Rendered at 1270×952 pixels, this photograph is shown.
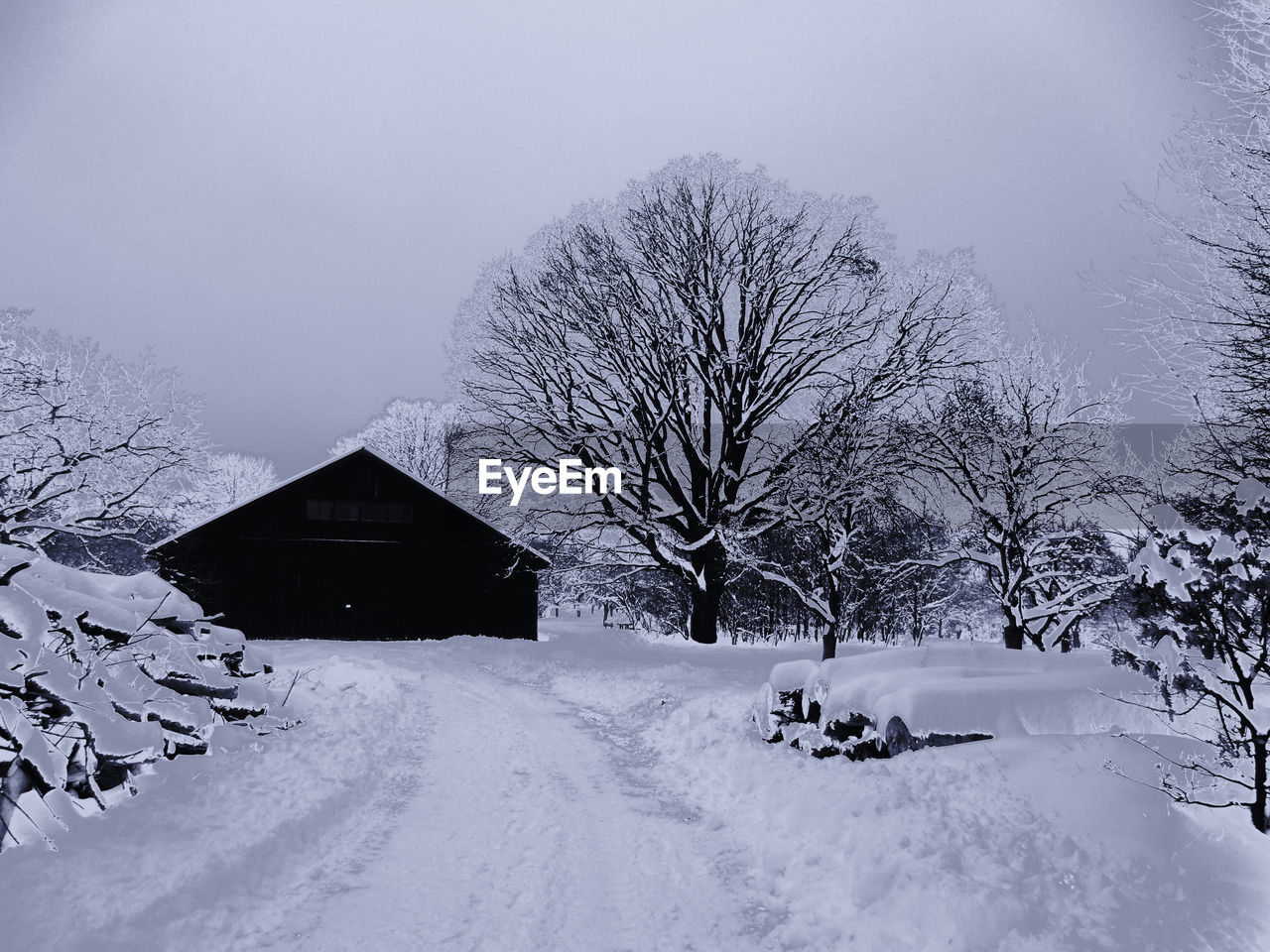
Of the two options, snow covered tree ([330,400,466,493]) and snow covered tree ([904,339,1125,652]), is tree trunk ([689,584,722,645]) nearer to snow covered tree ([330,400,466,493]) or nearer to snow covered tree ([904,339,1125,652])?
snow covered tree ([904,339,1125,652])

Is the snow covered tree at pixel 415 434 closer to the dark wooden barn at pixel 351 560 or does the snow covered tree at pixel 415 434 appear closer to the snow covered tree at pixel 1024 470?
the dark wooden barn at pixel 351 560

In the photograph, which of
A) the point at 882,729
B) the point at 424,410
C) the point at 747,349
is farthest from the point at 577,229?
the point at 424,410

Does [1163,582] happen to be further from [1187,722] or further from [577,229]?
[577,229]

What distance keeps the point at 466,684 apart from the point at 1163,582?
13.1 meters

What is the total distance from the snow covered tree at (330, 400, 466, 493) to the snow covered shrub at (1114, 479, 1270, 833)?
1594 inches

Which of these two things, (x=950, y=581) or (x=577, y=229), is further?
(x=950, y=581)

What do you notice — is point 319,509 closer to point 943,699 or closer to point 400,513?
point 400,513

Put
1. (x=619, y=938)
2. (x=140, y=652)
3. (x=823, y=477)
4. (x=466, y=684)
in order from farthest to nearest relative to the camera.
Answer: (x=823, y=477) → (x=466, y=684) → (x=140, y=652) → (x=619, y=938)

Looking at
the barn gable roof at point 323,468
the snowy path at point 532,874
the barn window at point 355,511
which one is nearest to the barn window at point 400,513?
the barn window at point 355,511

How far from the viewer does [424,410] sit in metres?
46.7

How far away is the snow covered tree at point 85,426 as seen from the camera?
2028cm

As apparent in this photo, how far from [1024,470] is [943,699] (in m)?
13.7

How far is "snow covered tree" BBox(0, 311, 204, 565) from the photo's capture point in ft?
66.5

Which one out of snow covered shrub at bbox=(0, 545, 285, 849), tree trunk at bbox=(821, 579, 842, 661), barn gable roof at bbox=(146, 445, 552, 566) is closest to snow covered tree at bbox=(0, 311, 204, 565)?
barn gable roof at bbox=(146, 445, 552, 566)
